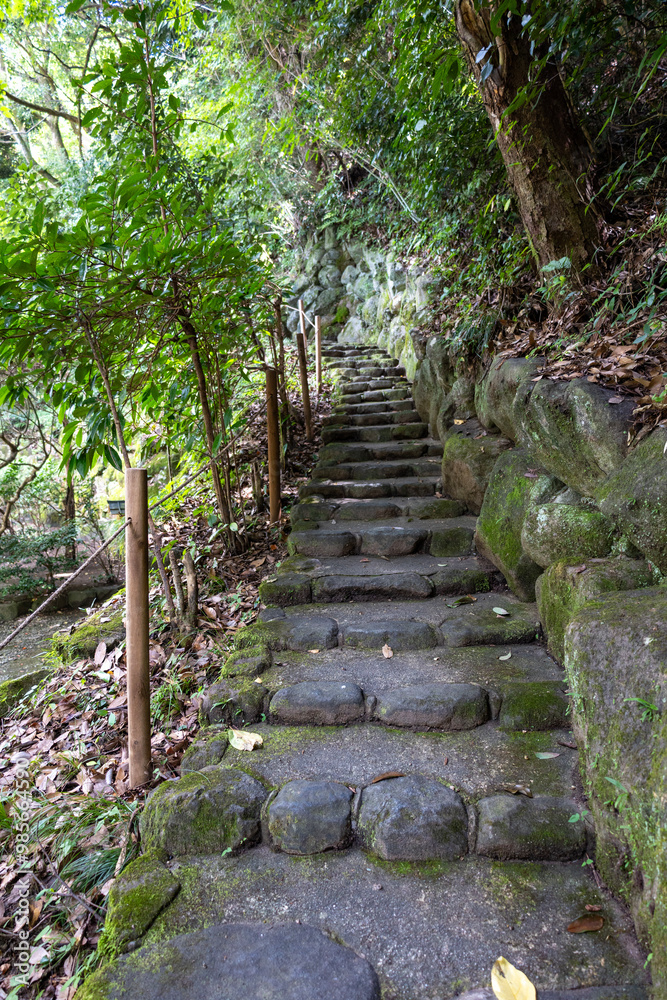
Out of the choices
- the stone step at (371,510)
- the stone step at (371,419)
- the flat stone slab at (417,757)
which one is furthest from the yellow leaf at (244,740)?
the stone step at (371,419)

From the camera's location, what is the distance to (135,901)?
161 cm

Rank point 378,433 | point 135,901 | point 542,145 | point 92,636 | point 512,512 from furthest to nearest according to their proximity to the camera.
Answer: point 378,433, point 92,636, point 512,512, point 542,145, point 135,901

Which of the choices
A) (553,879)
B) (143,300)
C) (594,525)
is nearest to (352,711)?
(553,879)

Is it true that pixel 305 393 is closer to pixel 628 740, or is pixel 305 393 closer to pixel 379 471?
pixel 379 471

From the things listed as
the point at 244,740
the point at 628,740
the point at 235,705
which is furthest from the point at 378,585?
the point at 628,740

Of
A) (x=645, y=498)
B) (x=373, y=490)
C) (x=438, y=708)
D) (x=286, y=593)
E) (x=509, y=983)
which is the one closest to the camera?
(x=509, y=983)

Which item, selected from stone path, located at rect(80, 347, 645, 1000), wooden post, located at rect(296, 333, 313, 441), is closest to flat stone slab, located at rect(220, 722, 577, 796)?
stone path, located at rect(80, 347, 645, 1000)

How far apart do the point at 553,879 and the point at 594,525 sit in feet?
4.58

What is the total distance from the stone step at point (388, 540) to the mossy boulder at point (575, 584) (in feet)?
3.15

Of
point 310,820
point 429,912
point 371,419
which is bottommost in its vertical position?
point 429,912

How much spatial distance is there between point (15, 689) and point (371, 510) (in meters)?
2.84

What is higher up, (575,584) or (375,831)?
(575,584)

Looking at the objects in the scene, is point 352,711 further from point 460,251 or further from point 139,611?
point 460,251

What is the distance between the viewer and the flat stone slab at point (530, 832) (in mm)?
1699
